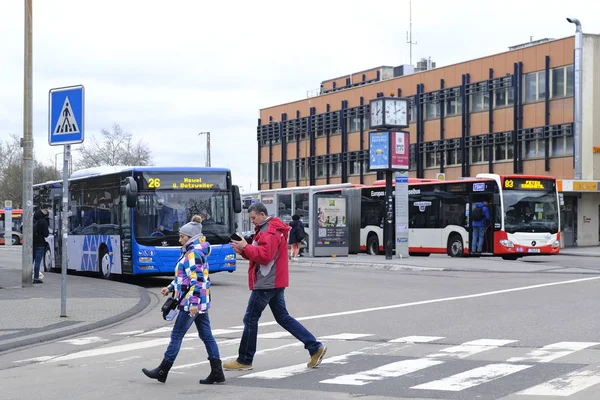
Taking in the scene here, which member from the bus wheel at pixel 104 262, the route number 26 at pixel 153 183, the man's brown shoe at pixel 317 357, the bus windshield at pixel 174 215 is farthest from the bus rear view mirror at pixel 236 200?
the man's brown shoe at pixel 317 357

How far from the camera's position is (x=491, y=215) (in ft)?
114

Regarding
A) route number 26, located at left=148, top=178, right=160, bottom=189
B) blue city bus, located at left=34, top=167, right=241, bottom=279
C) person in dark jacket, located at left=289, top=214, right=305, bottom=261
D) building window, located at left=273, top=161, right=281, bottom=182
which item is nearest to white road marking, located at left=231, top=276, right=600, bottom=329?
blue city bus, located at left=34, top=167, right=241, bottom=279

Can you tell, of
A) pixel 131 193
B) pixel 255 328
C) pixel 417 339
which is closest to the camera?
pixel 255 328

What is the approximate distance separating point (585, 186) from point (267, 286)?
41495 millimetres

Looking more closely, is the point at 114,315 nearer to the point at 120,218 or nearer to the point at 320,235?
the point at 120,218

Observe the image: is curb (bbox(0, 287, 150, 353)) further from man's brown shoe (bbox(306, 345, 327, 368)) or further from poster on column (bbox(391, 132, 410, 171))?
poster on column (bbox(391, 132, 410, 171))

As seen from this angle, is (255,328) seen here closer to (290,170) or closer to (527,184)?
(527,184)

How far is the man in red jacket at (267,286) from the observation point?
A: 32.3ft

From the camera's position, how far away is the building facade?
5144 centimetres

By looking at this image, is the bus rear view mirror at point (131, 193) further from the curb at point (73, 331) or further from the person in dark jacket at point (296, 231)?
the person in dark jacket at point (296, 231)

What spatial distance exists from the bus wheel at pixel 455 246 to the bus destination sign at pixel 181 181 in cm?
1568

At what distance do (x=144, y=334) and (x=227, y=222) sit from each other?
371 inches

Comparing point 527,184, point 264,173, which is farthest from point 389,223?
point 264,173

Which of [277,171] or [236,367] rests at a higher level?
[277,171]
